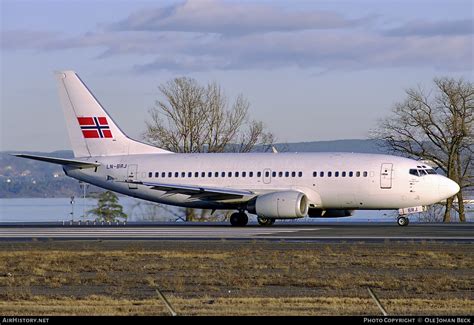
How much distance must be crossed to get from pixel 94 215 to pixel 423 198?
51.1 m

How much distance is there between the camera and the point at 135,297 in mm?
21359

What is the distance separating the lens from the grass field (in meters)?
19.3

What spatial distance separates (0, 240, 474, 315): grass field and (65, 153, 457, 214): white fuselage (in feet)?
47.7

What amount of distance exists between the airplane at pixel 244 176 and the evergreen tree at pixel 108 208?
36.3 meters

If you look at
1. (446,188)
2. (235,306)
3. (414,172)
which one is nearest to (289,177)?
(414,172)

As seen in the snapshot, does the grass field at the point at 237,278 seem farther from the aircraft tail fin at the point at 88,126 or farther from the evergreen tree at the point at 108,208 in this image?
the evergreen tree at the point at 108,208

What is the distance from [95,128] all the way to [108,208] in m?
41.5

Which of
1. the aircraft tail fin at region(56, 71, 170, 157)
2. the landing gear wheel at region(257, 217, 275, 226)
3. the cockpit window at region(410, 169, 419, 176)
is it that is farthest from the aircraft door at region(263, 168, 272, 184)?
the aircraft tail fin at region(56, 71, 170, 157)

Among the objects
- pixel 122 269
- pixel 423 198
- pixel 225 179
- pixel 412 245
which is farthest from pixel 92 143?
pixel 122 269

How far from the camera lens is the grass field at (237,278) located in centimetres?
1933

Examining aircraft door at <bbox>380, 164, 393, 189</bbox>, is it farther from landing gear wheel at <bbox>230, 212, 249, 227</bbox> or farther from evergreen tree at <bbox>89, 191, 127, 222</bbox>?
evergreen tree at <bbox>89, 191, 127, 222</bbox>

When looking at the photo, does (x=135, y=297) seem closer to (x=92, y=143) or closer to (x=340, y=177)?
(x=340, y=177)

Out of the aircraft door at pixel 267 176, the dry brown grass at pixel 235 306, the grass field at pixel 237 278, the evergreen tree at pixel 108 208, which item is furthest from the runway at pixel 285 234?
the evergreen tree at pixel 108 208

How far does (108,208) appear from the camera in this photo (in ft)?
320
